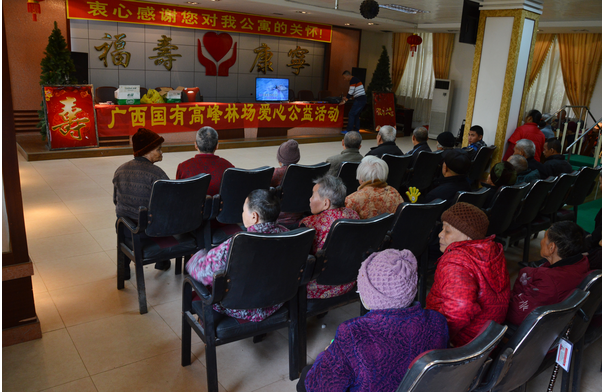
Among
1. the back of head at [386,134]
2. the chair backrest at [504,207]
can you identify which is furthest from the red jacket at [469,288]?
the back of head at [386,134]

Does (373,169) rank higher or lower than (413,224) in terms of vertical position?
higher

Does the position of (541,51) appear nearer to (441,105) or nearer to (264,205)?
(441,105)

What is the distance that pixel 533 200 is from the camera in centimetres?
390

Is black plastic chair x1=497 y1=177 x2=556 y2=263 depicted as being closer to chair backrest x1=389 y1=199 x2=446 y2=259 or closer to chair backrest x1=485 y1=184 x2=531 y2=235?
chair backrest x1=485 y1=184 x2=531 y2=235

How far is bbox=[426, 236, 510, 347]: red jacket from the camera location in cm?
176

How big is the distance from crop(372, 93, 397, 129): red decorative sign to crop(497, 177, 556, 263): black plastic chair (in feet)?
24.0

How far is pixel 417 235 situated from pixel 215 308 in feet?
4.54

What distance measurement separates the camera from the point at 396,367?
1397 mm

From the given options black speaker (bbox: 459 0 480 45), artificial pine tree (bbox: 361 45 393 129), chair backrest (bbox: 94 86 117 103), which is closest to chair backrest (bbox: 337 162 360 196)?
black speaker (bbox: 459 0 480 45)

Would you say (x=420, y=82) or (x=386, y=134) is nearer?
(x=386, y=134)

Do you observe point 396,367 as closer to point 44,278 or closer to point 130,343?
point 130,343

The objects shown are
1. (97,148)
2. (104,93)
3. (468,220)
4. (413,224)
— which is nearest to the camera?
(468,220)

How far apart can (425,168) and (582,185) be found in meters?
1.57

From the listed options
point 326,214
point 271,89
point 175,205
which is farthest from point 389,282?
point 271,89
